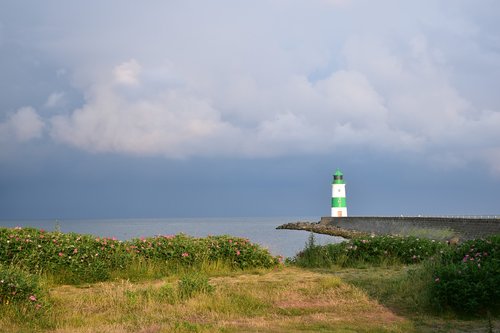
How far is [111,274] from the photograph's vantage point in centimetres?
1420

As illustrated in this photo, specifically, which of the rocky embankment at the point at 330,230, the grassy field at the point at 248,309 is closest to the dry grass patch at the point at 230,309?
the grassy field at the point at 248,309

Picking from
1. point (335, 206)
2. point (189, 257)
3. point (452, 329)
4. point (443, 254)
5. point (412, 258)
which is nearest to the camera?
point (452, 329)

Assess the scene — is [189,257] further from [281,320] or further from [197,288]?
[281,320]

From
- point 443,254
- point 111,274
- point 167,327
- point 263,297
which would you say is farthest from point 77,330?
point 443,254

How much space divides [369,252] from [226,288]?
667 centimetres

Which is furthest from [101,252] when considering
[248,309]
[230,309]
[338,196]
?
[338,196]

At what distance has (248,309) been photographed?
1039 cm

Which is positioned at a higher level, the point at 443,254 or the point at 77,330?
the point at 443,254

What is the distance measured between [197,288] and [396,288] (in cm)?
421

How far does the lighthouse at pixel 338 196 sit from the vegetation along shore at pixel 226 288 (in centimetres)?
4979

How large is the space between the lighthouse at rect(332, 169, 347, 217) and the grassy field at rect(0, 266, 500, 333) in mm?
53768

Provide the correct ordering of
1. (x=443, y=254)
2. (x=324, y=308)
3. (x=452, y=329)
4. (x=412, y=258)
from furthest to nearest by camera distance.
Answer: (x=412, y=258) < (x=443, y=254) < (x=324, y=308) < (x=452, y=329)

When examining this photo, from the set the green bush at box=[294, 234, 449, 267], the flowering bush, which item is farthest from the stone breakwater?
the flowering bush

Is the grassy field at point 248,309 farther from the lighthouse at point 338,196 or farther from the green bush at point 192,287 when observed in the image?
the lighthouse at point 338,196
